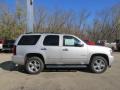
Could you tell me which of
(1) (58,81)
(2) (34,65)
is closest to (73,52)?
(2) (34,65)

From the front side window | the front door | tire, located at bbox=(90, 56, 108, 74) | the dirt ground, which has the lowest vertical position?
the dirt ground

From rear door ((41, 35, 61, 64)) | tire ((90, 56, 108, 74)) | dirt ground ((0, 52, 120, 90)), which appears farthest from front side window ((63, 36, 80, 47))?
dirt ground ((0, 52, 120, 90))

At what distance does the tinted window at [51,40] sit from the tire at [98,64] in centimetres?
197

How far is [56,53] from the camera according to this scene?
12820 mm

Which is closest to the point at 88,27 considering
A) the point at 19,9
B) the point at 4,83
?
the point at 19,9

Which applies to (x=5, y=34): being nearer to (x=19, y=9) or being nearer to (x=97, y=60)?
(x=19, y=9)

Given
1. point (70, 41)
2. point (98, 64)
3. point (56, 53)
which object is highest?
point (70, 41)

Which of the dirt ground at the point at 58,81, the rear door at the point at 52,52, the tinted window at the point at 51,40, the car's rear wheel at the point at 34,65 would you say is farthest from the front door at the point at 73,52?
the car's rear wheel at the point at 34,65

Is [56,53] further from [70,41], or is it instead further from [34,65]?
[34,65]

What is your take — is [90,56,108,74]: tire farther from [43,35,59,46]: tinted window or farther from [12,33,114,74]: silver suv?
[43,35,59,46]: tinted window

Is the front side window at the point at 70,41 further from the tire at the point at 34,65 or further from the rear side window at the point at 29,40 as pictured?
the tire at the point at 34,65

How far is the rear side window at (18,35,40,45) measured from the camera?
13027mm

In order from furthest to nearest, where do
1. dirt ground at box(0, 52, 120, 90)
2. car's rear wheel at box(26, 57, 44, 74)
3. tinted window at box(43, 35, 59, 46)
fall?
tinted window at box(43, 35, 59, 46) → car's rear wheel at box(26, 57, 44, 74) → dirt ground at box(0, 52, 120, 90)

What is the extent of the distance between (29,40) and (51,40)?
3.49 feet
